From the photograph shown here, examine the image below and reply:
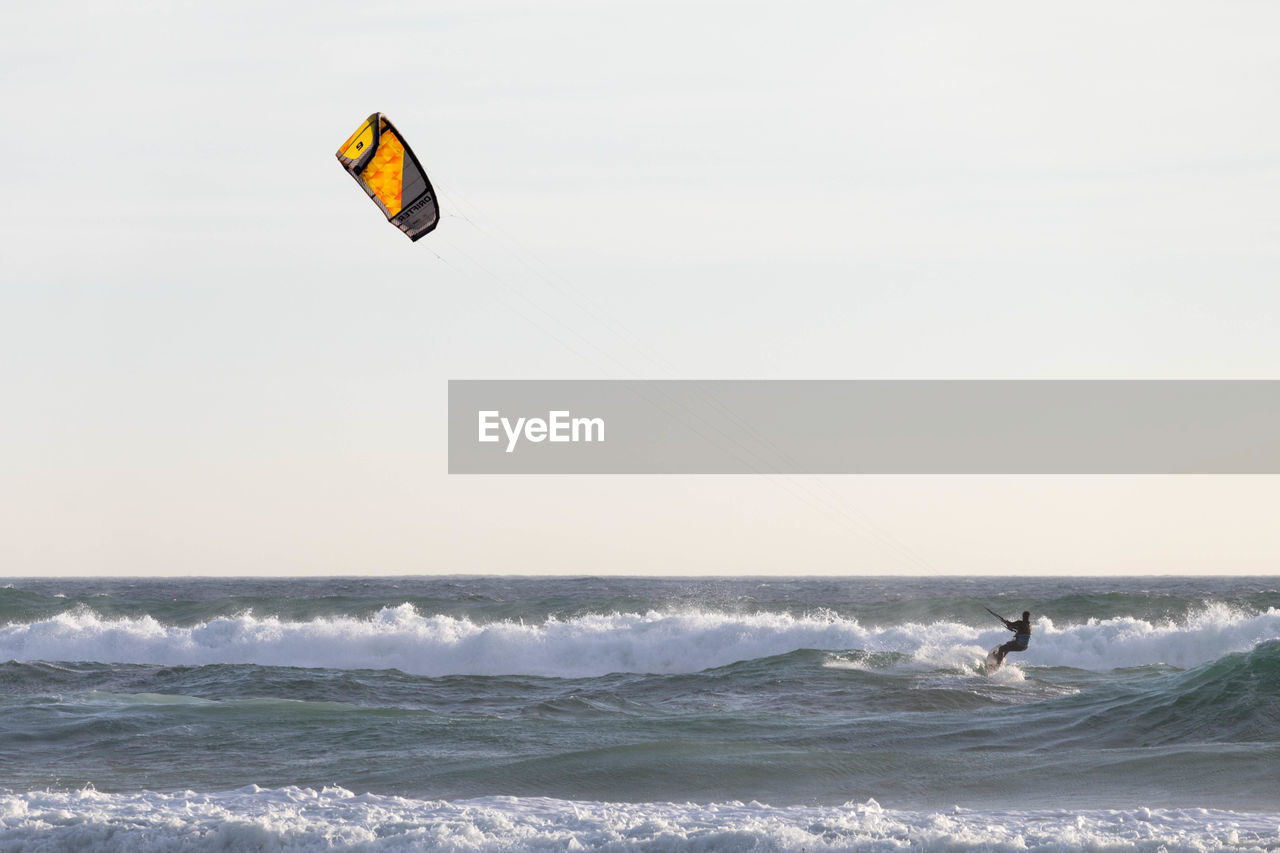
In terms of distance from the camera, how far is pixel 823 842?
9.73m

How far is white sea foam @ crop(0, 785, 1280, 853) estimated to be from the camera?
9.67 meters

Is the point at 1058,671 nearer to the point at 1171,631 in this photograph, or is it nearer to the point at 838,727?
the point at 1171,631

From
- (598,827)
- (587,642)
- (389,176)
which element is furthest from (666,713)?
(587,642)

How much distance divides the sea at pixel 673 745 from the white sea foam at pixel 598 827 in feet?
0.10

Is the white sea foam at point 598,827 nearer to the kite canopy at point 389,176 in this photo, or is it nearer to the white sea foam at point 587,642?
the kite canopy at point 389,176

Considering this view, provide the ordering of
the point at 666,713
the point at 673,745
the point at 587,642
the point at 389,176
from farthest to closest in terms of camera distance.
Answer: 1. the point at 587,642
2. the point at 666,713
3. the point at 389,176
4. the point at 673,745

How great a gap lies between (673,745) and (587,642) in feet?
46.4

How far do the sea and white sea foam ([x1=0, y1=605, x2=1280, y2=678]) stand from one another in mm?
79

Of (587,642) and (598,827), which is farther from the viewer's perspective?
(587,642)

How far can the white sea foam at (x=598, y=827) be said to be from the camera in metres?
9.67

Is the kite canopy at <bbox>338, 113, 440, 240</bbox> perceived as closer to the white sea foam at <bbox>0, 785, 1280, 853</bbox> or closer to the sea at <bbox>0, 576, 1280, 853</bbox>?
the sea at <bbox>0, 576, 1280, 853</bbox>

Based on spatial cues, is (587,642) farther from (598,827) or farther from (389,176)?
(598,827)

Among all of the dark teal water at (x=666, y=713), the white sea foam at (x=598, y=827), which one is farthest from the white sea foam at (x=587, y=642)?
the white sea foam at (x=598, y=827)

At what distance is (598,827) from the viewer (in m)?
10.3
